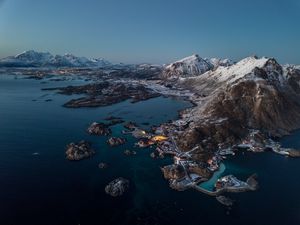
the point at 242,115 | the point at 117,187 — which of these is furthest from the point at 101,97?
the point at 117,187

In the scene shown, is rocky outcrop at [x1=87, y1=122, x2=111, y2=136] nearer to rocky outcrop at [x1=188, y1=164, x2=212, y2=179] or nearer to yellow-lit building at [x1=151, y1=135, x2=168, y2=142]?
yellow-lit building at [x1=151, y1=135, x2=168, y2=142]

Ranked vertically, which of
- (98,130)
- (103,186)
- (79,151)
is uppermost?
(79,151)

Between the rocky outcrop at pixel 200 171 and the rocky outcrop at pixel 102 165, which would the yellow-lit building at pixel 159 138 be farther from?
the rocky outcrop at pixel 102 165

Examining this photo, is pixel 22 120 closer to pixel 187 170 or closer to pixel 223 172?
pixel 187 170

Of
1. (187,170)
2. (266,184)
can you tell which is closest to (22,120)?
(187,170)

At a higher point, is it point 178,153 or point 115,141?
point 178,153

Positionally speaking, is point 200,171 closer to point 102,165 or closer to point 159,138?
point 102,165

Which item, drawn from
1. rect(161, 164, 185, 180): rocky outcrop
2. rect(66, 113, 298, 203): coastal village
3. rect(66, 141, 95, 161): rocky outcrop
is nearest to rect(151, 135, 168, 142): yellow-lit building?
rect(66, 113, 298, 203): coastal village
